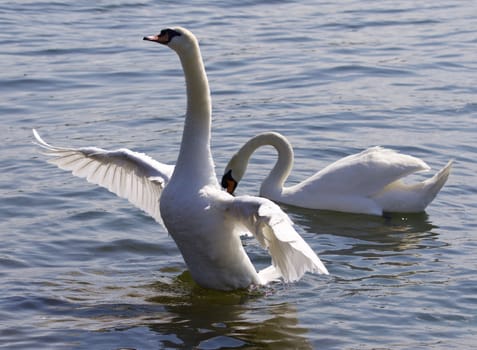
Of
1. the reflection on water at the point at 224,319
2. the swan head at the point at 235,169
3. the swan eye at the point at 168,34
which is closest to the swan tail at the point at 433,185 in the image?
the swan head at the point at 235,169

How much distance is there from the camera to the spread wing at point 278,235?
247 inches

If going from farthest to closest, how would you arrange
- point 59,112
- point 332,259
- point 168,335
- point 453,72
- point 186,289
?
point 453,72 → point 59,112 → point 332,259 → point 186,289 → point 168,335

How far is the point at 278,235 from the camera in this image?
6254 millimetres

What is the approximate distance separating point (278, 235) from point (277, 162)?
14.6ft

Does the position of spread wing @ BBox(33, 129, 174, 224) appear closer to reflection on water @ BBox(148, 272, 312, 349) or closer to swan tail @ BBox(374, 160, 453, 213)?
reflection on water @ BBox(148, 272, 312, 349)

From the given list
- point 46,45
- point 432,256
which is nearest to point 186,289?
point 432,256

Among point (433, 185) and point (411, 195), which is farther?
point (411, 195)

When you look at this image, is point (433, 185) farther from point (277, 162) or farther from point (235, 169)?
point (235, 169)

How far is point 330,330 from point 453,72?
7.99 meters

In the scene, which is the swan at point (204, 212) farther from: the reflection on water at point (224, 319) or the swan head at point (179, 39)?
the reflection on water at point (224, 319)

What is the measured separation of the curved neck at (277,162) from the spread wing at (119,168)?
1991 millimetres

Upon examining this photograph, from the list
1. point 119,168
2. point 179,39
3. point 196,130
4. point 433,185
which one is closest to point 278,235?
point 196,130

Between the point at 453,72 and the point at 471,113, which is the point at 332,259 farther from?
the point at 453,72

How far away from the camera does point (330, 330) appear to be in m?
7.15
